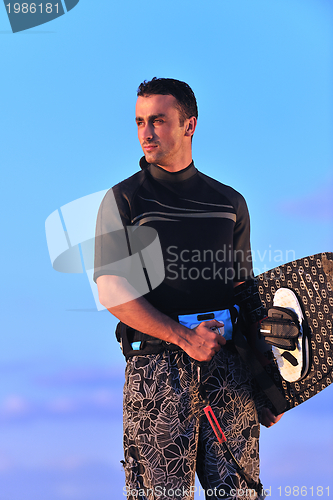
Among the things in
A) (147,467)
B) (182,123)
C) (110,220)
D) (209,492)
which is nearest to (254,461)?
(209,492)

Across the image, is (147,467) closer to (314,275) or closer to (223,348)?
(223,348)

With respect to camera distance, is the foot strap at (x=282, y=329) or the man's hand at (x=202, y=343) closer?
the man's hand at (x=202, y=343)

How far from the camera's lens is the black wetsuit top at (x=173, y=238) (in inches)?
89.4

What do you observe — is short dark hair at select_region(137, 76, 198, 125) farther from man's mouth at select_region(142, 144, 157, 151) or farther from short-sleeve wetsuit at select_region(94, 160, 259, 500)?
short-sleeve wetsuit at select_region(94, 160, 259, 500)

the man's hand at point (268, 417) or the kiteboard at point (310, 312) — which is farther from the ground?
the kiteboard at point (310, 312)

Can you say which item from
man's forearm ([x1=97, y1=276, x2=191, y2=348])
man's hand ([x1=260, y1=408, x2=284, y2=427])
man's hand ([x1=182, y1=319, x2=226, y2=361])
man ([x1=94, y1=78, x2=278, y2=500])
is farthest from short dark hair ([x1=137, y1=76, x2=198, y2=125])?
man's hand ([x1=260, y1=408, x2=284, y2=427])

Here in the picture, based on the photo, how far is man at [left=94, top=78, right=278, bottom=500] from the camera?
2.14 meters

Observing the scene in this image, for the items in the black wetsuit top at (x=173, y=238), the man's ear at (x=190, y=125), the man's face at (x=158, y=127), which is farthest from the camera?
the man's ear at (x=190, y=125)

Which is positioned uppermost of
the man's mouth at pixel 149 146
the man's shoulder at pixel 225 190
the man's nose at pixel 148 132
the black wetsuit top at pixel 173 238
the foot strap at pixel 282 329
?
the man's nose at pixel 148 132

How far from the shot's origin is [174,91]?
7.96ft

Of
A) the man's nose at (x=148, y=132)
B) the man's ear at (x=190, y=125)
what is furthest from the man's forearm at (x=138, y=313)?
the man's ear at (x=190, y=125)

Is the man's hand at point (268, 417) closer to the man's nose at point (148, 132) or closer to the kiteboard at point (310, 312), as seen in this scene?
the kiteboard at point (310, 312)

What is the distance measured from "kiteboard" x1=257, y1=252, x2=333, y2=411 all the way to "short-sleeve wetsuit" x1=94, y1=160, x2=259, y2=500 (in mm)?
→ 201

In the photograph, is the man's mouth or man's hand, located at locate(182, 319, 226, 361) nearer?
man's hand, located at locate(182, 319, 226, 361)
